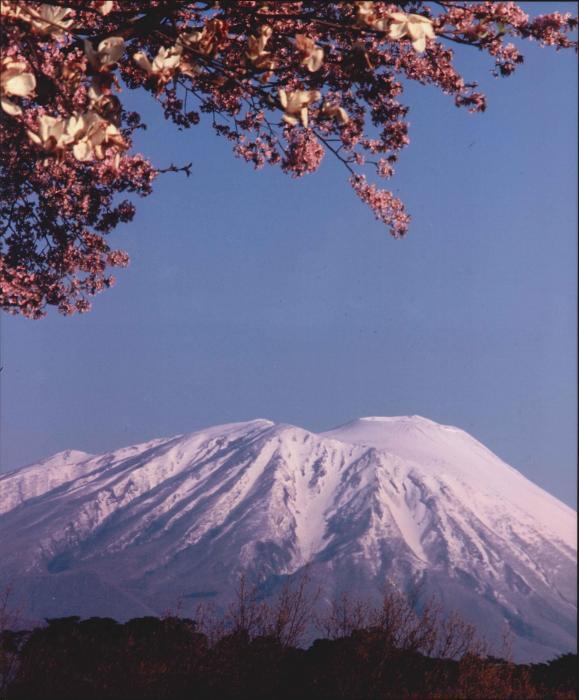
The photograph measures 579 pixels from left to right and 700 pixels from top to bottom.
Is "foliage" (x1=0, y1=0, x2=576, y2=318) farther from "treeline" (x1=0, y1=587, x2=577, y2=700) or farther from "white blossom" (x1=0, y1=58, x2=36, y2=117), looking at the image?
"treeline" (x1=0, y1=587, x2=577, y2=700)

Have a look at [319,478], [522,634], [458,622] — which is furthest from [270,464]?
[458,622]

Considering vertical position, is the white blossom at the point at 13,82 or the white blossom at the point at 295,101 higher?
the white blossom at the point at 295,101

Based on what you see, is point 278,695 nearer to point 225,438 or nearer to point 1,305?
point 1,305

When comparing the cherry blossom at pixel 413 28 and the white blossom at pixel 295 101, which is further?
the cherry blossom at pixel 413 28

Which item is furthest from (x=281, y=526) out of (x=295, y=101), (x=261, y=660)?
(x=295, y=101)

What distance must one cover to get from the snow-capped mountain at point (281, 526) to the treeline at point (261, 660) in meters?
120

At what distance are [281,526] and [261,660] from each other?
149m

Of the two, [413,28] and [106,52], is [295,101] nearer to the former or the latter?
[413,28]

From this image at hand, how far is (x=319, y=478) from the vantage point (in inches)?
6363

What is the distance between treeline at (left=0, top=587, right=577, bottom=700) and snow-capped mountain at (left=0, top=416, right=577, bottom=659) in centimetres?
11957

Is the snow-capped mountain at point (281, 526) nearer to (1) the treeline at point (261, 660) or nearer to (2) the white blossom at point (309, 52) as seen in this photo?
(1) the treeline at point (261, 660)

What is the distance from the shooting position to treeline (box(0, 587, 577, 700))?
229 inches

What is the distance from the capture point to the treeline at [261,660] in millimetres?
5820

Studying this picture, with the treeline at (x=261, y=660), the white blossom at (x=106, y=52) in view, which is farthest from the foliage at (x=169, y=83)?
the treeline at (x=261, y=660)
